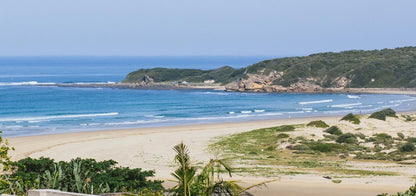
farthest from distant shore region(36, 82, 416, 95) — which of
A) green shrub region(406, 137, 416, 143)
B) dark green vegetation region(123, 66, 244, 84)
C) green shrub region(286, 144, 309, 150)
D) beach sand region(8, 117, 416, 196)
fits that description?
green shrub region(286, 144, 309, 150)

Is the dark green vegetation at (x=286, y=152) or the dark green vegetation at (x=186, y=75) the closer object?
the dark green vegetation at (x=286, y=152)

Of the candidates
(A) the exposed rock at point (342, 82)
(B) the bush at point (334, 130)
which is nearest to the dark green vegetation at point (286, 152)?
(B) the bush at point (334, 130)

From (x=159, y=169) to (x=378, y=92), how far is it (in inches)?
3085

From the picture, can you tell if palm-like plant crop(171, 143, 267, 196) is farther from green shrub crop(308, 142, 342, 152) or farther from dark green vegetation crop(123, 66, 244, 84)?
dark green vegetation crop(123, 66, 244, 84)

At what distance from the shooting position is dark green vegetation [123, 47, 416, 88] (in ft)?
360

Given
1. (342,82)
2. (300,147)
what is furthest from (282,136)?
(342,82)

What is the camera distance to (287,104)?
79062 millimetres

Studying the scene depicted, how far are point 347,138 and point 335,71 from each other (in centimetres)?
8021

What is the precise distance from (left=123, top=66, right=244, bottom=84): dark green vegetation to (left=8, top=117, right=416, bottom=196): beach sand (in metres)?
71.1

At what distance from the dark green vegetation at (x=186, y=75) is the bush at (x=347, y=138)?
3419 inches

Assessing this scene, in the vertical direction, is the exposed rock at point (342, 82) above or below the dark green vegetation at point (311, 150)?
above

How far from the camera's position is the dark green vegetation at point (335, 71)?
360 feet

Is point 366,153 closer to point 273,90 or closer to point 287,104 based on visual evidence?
point 287,104

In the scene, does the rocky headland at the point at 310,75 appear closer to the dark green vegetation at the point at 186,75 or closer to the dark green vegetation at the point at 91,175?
the dark green vegetation at the point at 186,75
